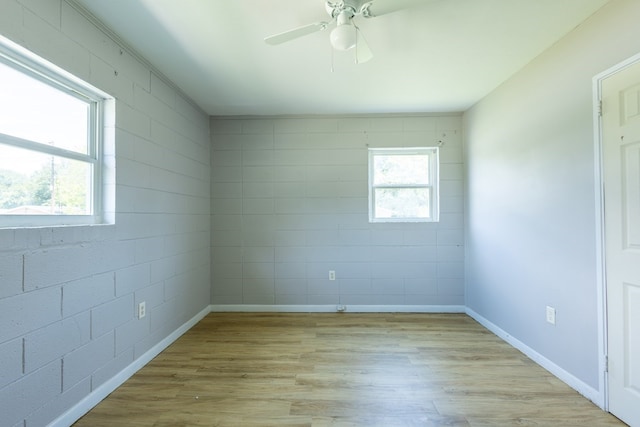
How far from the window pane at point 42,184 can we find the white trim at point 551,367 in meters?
3.48

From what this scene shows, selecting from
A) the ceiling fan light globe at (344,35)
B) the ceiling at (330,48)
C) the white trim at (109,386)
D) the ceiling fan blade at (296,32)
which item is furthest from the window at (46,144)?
the ceiling fan light globe at (344,35)

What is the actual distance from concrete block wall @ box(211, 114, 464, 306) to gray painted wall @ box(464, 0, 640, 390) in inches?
19.4

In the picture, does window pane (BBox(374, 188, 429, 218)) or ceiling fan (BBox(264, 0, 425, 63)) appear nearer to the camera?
ceiling fan (BBox(264, 0, 425, 63))

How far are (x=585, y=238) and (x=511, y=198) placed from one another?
83 cm

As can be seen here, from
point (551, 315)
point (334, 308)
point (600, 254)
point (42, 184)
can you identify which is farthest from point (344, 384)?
point (42, 184)

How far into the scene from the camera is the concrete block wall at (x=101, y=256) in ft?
4.63

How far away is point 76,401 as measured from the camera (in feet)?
5.59

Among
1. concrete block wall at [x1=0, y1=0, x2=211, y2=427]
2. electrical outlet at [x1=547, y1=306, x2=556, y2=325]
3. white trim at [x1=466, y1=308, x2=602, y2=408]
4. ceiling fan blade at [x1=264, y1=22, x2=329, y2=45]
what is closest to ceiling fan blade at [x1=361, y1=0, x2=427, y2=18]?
ceiling fan blade at [x1=264, y1=22, x2=329, y2=45]

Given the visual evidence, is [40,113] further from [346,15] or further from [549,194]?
[549,194]

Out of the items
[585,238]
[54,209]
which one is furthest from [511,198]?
[54,209]

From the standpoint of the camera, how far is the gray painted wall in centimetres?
186

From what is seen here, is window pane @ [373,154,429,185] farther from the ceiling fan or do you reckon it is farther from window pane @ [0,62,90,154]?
window pane @ [0,62,90,154]

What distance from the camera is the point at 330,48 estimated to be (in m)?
2.17

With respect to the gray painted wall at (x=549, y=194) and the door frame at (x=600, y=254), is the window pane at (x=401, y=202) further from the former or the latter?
the door frame at (x=600, y=254)
